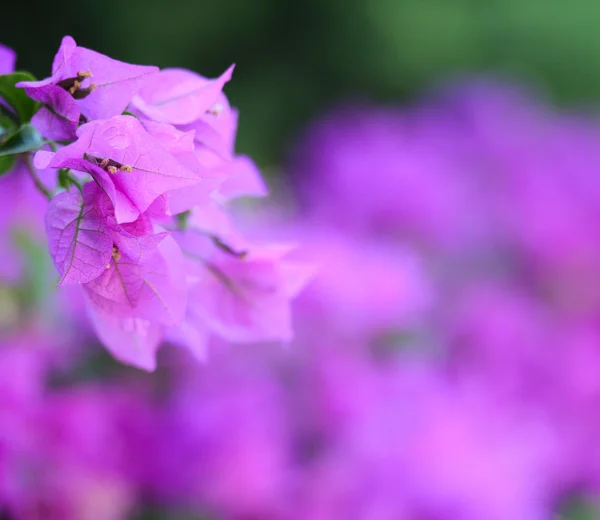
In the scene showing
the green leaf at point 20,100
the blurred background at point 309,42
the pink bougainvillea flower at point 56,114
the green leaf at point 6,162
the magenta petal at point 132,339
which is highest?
the pink bougainvillea flower at point 56,114

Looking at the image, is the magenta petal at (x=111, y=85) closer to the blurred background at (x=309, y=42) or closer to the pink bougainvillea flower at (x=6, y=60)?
the pink bougainvillea flower at (x=6, y=60)

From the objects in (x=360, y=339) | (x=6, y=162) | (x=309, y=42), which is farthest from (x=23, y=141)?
(x=309, y=42)

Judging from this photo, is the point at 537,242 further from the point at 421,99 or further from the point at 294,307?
the point at 421,99

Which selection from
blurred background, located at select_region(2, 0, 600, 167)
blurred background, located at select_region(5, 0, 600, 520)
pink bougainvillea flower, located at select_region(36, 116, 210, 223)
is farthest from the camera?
blurred background, located at select_region(2, 0, 600, 167)

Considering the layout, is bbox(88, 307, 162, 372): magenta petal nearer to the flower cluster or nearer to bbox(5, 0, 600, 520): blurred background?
the flower cluster

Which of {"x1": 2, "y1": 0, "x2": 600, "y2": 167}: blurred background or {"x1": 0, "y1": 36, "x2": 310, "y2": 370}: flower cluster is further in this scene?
{"x1": 2, "y1": 0, "x2": 600, "y2": 167}: blurred background

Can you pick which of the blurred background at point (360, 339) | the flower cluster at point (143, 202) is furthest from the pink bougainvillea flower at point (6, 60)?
the blurred background at point (360, 339)

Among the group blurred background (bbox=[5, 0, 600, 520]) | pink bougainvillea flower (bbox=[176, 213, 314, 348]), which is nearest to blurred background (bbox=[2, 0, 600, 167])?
blurred background (bbox=[5, 0, 600, 520])

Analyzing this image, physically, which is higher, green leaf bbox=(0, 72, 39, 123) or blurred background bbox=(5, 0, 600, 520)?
green leaf bbox=(0, 72, 39, 123)
